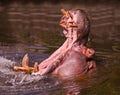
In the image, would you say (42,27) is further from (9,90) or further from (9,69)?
(9,90)

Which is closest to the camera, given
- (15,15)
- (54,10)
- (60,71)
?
(60,71)

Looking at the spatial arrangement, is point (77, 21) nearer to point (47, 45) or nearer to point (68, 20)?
point (68, 20)

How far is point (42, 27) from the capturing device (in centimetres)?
1302

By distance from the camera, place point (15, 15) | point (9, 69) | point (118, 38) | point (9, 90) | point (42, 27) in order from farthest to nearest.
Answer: point (15, 15) → point (42, 27) → point (118, 38) → point (9, 69) → point (9, 90)

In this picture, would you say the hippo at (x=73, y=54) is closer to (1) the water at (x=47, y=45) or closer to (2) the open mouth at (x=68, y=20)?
(2) the open mouth at (x=68, y=20)

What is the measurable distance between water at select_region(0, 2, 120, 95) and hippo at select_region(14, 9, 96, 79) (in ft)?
0.54

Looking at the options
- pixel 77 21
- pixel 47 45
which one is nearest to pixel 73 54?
pixel 77 21

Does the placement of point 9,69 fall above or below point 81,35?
below

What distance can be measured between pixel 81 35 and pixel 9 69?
1291 mm

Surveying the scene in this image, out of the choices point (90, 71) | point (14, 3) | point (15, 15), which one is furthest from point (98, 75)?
point (14, 3)

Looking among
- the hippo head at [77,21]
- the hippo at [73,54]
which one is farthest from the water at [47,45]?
the hippo head at [77,21]

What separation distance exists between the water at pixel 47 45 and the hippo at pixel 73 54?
6.5 inches

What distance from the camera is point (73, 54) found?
737cm

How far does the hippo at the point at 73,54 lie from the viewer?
7219mm
